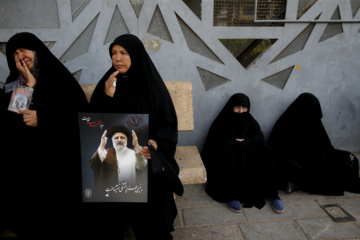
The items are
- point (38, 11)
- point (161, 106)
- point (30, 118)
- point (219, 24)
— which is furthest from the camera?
point (219, 24)

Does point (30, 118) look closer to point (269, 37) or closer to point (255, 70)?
point (255, 70)

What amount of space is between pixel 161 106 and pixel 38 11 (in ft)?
6.47

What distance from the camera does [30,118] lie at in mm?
1839

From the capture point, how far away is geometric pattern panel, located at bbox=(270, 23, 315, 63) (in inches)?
124

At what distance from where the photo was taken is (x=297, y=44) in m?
3.17

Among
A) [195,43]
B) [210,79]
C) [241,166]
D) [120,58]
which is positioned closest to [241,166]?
[241,166]

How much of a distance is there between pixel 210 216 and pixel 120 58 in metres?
1.76

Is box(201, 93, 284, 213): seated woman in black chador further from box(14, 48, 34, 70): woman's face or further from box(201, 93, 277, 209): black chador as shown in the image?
box(14, 48, 34, 70): woman's face

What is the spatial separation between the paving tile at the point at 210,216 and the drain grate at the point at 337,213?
35.1 inches

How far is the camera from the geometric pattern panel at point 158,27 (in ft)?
9.46

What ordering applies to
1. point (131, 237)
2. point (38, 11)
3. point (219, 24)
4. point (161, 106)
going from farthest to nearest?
point (219, 24) < point (38, 11) < point (131, 237) < point (161, 106)

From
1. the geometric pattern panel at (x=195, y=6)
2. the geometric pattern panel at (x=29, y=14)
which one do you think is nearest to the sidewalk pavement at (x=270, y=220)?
the geometric pattern panel at (x=195, y=6)

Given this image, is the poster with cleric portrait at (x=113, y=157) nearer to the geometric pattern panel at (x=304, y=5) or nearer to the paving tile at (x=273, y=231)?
the paving tile at (x=273, y=231)

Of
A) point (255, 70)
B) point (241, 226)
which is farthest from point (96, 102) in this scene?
point (255, 70)
